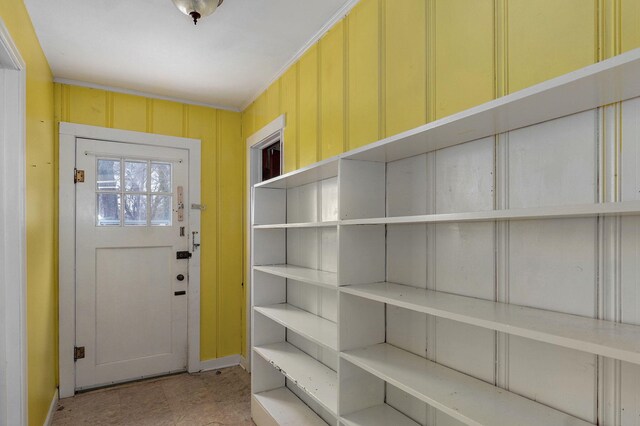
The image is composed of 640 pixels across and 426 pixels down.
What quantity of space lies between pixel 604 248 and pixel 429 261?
1.93 feet

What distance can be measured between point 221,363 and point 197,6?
2.94 meters

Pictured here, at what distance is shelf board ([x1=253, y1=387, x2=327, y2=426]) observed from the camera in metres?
2.03

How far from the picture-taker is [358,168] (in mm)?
1564

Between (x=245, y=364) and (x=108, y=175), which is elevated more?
(x=108, y=175)

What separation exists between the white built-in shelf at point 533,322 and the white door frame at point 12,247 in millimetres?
1679

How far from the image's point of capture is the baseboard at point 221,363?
324 cm

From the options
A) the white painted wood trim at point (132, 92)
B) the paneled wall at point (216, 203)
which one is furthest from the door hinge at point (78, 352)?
the white painted wood trim at point (132, 92)

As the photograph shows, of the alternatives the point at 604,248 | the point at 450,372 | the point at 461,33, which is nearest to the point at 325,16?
the point at 461,33

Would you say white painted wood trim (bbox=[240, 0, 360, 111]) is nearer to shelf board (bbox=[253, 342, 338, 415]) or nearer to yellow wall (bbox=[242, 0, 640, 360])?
yellow wall (bbox=[242, 0, 640, 360])

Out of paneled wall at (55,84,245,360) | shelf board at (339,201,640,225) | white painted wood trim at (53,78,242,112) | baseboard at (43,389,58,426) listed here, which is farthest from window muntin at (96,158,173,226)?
shelf board at (339,201,640,225)

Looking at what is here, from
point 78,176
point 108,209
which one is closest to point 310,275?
point 108,209

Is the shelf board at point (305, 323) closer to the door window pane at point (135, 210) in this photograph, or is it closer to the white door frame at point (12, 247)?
the white door frame at point (12, 247)

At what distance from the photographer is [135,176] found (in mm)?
3008

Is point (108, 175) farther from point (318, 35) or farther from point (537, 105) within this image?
point (537, 105)
